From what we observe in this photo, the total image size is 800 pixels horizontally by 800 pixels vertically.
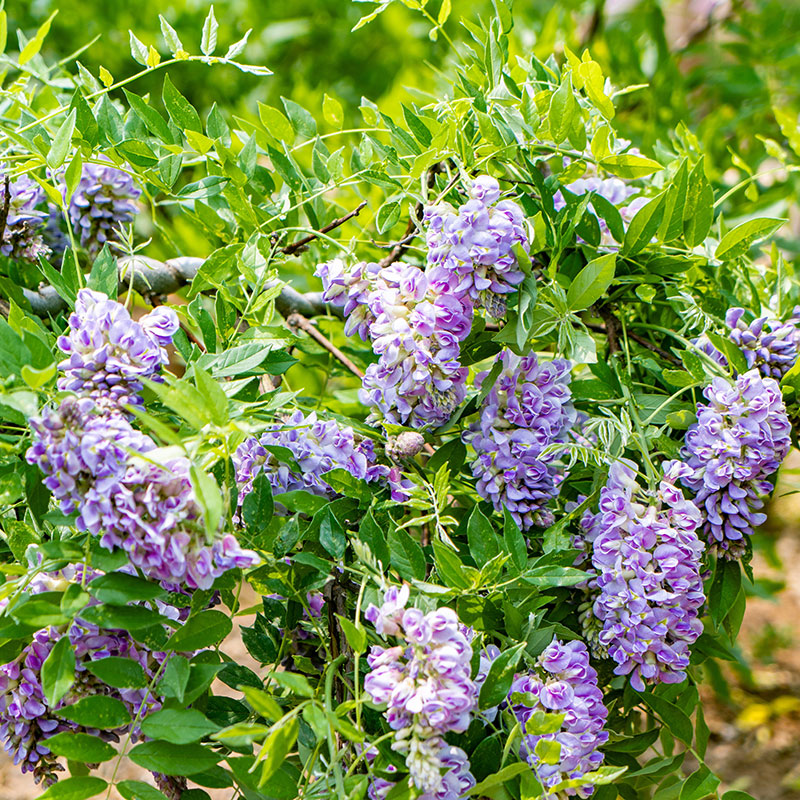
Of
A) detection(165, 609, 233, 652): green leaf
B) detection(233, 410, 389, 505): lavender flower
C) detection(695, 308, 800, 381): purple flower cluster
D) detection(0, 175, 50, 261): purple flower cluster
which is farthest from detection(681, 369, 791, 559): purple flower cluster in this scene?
detection(0, 175, 50, 261): purple flower cluster

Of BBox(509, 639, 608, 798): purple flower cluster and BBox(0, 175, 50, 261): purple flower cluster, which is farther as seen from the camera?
BBox(0, 175, 50, 261): purple flower cluster

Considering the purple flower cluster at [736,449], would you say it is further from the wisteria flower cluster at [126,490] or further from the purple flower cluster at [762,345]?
the wisteria flower cluster at [126,490]

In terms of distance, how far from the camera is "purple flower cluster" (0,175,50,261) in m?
0.79

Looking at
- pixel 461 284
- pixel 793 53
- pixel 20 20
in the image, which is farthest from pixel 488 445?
pixel 20 20

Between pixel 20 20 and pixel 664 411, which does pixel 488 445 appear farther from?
pixel 20 20

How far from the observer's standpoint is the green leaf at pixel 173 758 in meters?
0.55

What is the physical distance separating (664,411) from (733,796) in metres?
0.32

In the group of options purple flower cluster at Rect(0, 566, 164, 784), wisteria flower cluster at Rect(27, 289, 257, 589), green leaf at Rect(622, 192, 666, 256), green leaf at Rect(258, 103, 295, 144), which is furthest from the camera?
green leaf at Rect(258, 103, 295, 144)

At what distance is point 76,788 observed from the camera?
1.82 ft

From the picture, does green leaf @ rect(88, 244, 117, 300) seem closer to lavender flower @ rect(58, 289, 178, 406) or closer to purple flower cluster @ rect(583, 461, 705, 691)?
lavender flower @ rect(58, 289, 178, 406)

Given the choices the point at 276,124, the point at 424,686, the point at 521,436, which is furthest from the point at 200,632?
the point at 276,124

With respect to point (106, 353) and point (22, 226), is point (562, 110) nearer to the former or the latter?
point (106, 353)

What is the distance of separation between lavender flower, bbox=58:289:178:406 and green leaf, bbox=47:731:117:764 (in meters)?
0.22

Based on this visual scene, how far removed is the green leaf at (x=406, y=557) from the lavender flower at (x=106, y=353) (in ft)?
0.67
